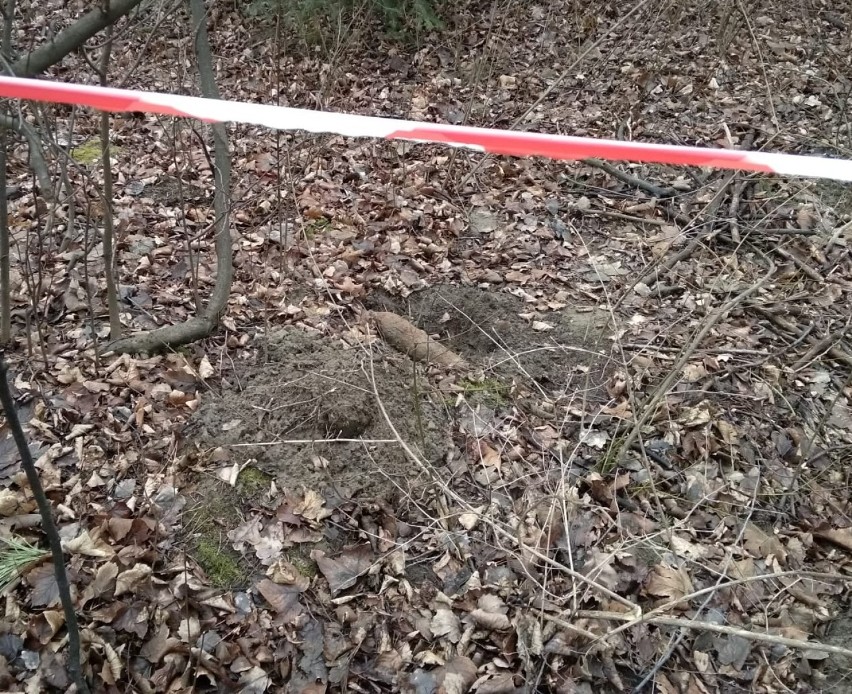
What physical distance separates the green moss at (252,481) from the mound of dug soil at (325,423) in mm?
32

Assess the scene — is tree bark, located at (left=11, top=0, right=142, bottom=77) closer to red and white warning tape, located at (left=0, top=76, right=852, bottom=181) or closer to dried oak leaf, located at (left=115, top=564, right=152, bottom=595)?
red and white warning tape, located at (left=0, top=76, right=852, bottom=181)

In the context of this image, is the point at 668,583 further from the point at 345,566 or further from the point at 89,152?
the point at 89,152

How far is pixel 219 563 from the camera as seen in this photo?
2.28m

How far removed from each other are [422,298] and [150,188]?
7.49 ft

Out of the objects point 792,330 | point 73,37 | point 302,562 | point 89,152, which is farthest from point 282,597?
point 89,152

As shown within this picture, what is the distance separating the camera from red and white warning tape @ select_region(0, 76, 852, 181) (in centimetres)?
153

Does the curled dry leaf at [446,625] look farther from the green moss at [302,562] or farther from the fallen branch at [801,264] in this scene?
the fallen branch at [801,264]

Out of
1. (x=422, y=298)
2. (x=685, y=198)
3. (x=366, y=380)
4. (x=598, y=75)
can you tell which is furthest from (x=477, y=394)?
(x=598, y=75)

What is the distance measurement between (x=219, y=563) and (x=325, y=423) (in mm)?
751

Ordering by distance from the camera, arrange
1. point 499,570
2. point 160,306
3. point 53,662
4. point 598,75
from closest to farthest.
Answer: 1. point 53,662
2. point 499,570
3. point 160,306
4. point 598,75

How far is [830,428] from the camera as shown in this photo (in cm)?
304

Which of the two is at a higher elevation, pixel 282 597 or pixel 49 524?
pixel 49 524

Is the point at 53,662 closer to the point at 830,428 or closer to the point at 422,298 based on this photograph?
the point at 422,298

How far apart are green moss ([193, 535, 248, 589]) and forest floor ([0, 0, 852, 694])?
0.4 inches
